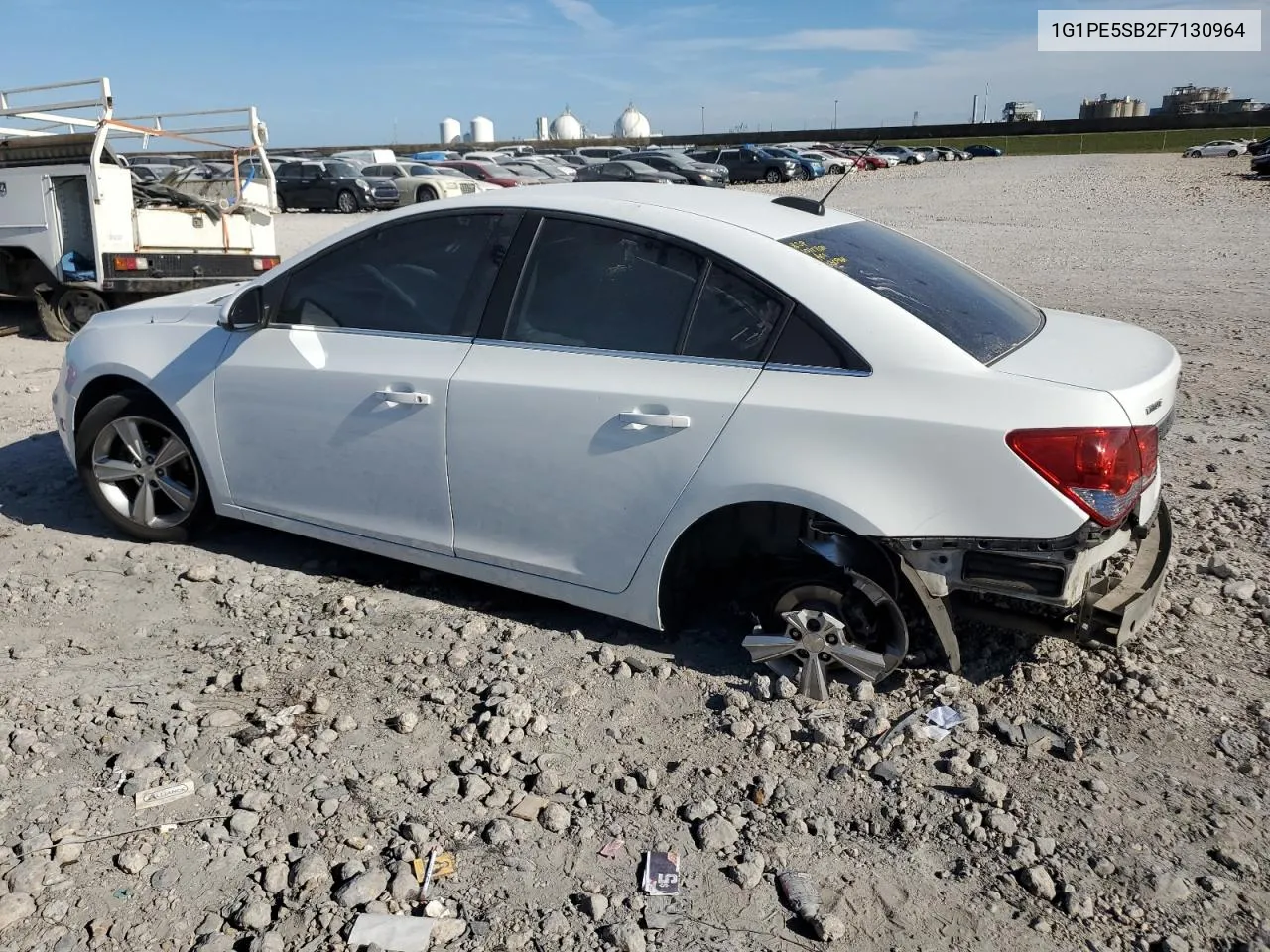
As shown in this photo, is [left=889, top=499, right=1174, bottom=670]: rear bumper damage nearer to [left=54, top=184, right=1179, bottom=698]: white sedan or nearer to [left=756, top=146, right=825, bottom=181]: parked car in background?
[left=54, top=184, right=1179, bottom=698]: white sedan

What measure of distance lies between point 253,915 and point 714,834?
1230 mm

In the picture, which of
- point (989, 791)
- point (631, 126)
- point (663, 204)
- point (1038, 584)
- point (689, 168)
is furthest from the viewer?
point (631, 126)

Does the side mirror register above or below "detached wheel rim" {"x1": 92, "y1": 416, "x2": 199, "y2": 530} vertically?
above

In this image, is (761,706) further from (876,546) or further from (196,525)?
(196,525)

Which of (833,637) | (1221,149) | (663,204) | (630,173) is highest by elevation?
(663,204)

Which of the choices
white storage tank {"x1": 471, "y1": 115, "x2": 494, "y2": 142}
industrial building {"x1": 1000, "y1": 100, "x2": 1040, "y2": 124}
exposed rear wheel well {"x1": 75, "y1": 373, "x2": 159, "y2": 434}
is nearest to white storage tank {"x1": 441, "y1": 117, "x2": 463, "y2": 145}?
white storage tank {"x1": 471, "y1": 115, "x2": 494, "y2": 142}

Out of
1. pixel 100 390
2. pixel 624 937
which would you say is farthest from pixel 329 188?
pixel 624 937

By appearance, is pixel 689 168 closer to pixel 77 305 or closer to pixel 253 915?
pixel 77 305

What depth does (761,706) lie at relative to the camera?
3656 mm

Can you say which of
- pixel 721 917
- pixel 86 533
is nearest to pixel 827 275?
pixel 721 917

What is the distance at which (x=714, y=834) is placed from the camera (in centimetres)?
301

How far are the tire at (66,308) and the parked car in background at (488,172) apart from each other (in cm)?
2301

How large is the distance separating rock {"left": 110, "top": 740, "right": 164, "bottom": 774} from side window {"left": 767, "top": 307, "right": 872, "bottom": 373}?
92.0 inches

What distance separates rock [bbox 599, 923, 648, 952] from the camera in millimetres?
2607
